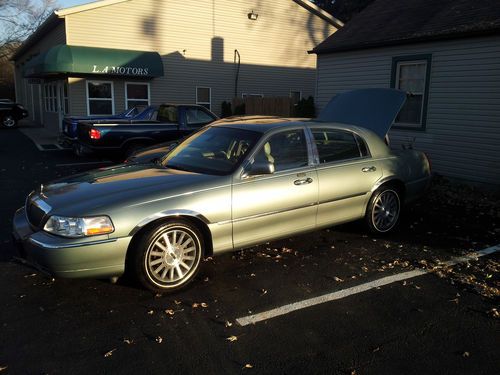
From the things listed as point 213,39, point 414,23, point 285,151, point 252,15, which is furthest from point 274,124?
point 252,15

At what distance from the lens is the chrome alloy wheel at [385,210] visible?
19.1 ft

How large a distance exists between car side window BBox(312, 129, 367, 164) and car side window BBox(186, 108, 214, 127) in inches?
248

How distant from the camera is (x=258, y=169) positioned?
178 inches

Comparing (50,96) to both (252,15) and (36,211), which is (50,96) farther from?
→ (36,211)

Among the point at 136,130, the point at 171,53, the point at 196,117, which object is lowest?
the point at 136,130

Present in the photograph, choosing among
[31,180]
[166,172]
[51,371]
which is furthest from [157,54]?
[51,371]

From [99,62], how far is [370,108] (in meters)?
12.3

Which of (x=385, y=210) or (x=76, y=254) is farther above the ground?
(x=76, y=254)

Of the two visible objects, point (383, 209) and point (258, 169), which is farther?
point (383, 209)

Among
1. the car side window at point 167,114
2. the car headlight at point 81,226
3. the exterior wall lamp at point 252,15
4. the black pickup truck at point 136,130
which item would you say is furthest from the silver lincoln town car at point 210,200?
the exterior wall lamp at point 252,15

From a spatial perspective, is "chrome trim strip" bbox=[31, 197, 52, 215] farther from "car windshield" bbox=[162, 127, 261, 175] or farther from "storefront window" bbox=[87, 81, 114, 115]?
"storefront window" bbox=[87, 81, 114, 115]

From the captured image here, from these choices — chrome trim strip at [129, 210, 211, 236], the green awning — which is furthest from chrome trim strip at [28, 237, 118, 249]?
the green awning

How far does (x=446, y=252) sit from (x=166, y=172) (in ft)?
11.1

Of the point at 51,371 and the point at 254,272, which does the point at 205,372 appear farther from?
the point at 254,272
